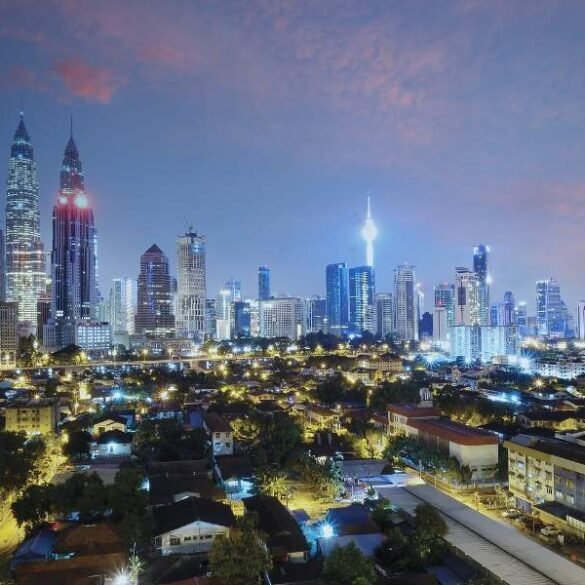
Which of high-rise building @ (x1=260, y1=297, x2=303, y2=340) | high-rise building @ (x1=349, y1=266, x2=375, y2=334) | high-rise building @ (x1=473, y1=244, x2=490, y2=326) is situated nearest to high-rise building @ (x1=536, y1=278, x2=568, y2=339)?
high-rise building @ (x1=473, y1=244, x2=490, y2=326)

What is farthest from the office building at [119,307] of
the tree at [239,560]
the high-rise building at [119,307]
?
the tree at [239,560]

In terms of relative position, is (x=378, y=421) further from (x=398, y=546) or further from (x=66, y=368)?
(x=66, y=368)

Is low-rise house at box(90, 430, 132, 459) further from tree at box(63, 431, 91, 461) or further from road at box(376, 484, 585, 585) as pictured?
road at box(376, 484, 585, 585)

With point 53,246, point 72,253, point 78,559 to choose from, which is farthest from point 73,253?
point 78,559

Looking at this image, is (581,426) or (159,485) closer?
(159,485)

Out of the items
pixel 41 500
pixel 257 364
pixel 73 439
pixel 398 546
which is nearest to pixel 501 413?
pixel 398 546

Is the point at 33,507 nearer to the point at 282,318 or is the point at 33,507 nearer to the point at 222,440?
the point at 222,440
